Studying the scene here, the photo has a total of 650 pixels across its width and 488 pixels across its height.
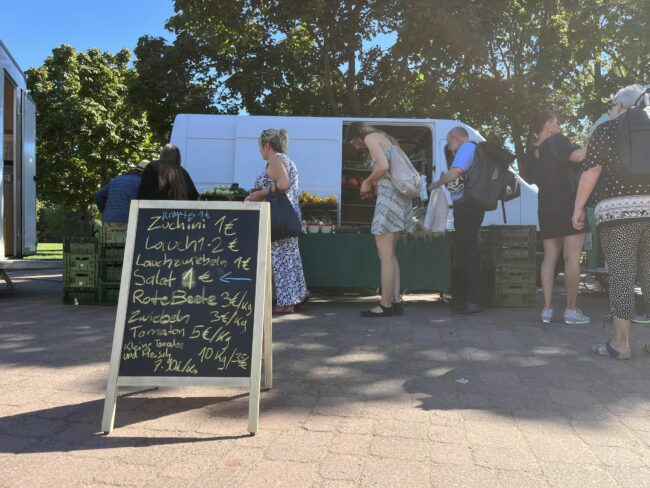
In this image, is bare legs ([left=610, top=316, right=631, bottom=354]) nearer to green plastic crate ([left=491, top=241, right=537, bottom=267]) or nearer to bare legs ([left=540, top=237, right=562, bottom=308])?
bare legs ([left=540, top=237, right=562, bottom=308])

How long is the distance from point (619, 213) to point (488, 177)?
2224 millimetres

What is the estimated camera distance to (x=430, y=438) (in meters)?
2.82

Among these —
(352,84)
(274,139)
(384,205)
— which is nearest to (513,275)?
(384,205)

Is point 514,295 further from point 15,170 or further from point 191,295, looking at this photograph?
point 15,170

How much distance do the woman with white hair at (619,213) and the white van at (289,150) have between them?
4525 mm

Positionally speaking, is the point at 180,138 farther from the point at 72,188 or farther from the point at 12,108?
the point at 72,188

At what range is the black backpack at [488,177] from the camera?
20.7ft

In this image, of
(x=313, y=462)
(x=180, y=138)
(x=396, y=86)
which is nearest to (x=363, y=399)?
(x=313, y=462)

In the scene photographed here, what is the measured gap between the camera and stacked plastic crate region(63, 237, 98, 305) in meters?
7.25

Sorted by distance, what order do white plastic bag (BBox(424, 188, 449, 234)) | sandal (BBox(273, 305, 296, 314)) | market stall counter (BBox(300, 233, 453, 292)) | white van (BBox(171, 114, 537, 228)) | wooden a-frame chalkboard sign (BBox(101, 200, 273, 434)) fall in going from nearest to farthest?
1. wooden a-frame chalkboard sign (BBox(101, 200, 273, 434))
2. sandal (BBox(273, 305, 296, 314))
3. white plastic bag (BBox(424, 188, 449, 234))
4. market stall counter (BBox(300, 233, 453, 292))
5. white van (BBox(171, 114, 537, 228))

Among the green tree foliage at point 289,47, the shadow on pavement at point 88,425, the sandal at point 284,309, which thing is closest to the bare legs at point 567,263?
the sandal at point 284,309

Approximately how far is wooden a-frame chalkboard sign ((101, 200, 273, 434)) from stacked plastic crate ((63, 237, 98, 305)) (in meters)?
4.41

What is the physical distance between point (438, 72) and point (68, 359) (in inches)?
489

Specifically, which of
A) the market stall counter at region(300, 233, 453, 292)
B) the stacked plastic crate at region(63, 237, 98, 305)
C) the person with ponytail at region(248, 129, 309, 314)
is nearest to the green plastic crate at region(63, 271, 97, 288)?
the stacked plastic crate at region(63, 237, 98, 305)
